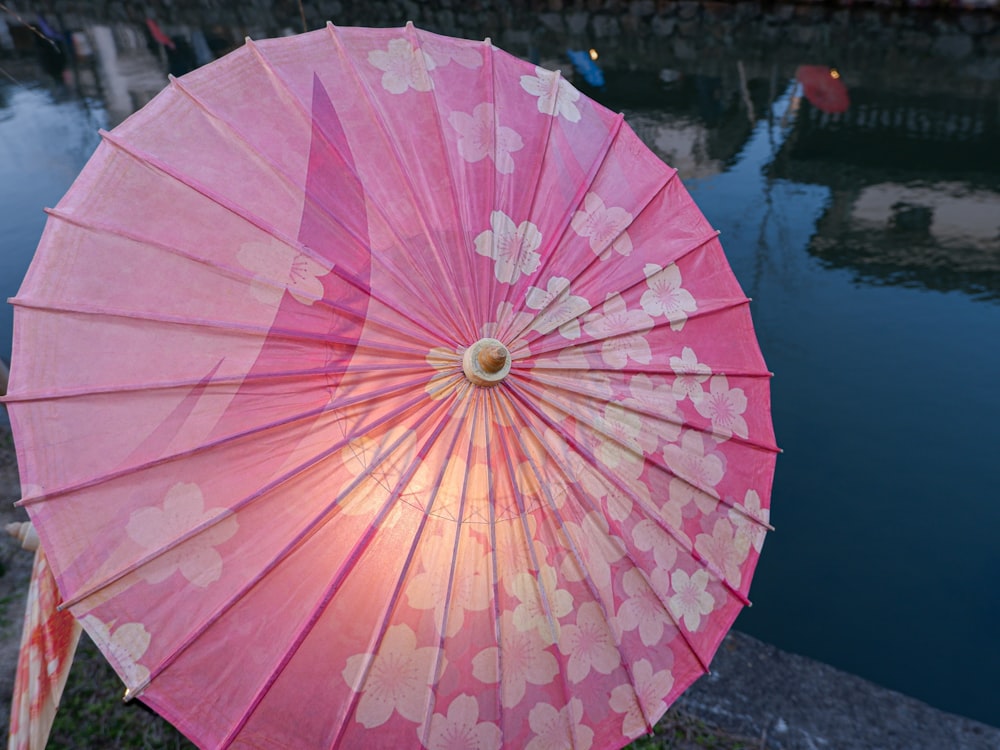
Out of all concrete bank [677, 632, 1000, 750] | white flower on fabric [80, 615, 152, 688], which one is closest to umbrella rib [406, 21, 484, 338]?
white flower on fabric [80, 615, 152, 688]

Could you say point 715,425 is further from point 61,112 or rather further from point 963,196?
point 61,112

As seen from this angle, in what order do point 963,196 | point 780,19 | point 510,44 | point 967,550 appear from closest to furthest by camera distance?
point 967,550, point 963,196, point 780,19, point 510,44

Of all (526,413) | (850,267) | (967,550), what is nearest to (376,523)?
(526,413)

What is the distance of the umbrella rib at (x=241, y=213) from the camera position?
2.09 metres

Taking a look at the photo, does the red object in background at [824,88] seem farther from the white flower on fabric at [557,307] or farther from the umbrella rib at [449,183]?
the white flower on fabric at [557,307]

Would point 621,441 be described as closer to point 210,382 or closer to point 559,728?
point 559,728

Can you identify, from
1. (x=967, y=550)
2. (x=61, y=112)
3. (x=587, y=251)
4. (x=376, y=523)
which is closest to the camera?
(x=376, y=523)

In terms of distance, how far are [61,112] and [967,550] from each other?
479 inches

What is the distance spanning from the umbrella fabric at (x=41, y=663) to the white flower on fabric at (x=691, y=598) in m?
1.94

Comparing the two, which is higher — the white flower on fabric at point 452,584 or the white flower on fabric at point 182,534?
the white flower on fabric at point 182,534

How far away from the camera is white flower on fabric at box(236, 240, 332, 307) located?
2078mm

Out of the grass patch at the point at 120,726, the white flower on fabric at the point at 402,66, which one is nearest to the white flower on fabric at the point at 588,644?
the grass patch at the point at 120,726

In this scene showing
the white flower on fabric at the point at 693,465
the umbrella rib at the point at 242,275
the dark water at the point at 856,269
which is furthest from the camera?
the dark water at the point at 856,269

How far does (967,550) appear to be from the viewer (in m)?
4.43
